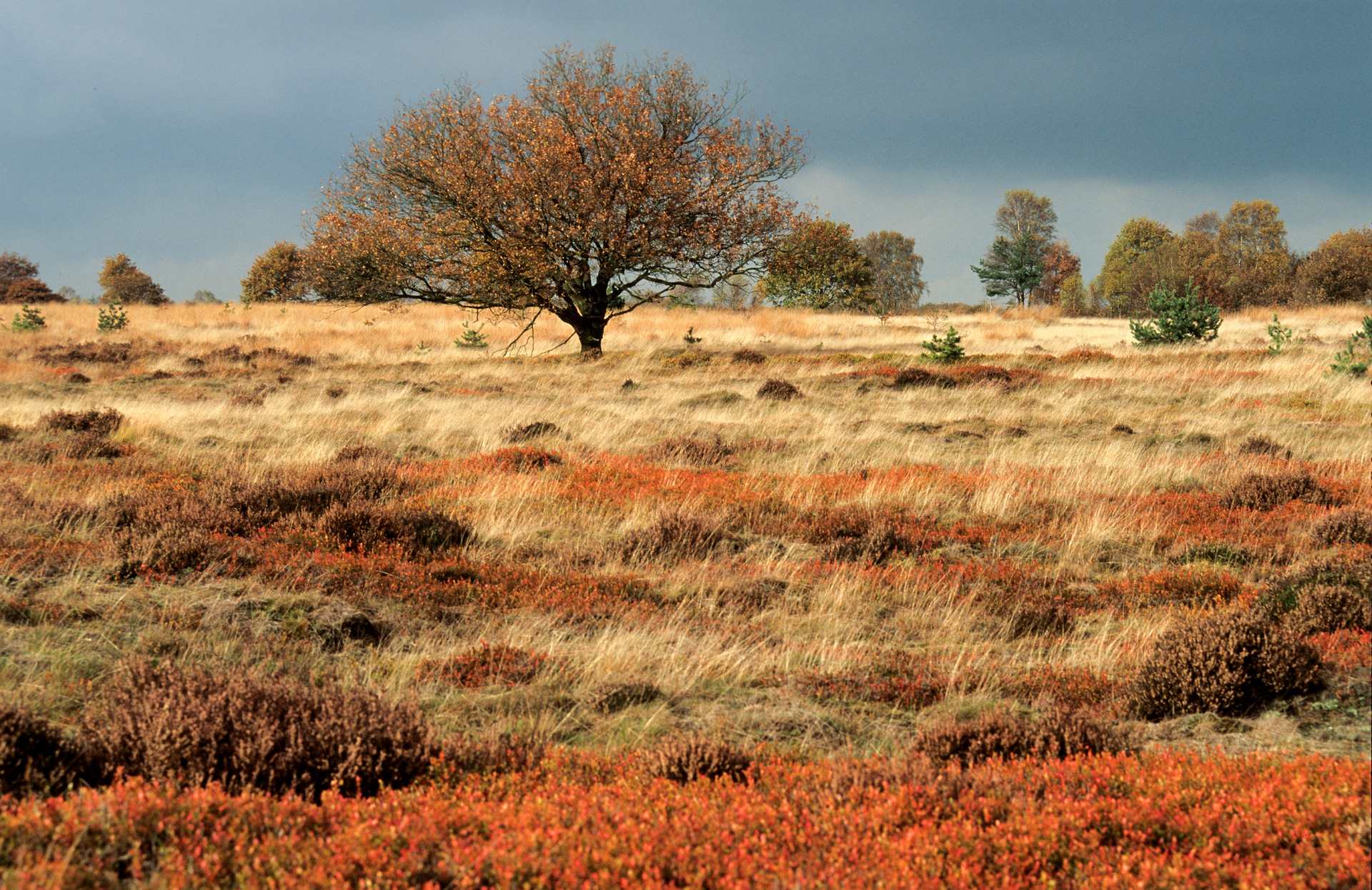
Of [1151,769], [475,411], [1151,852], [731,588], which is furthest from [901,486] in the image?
[475,411]

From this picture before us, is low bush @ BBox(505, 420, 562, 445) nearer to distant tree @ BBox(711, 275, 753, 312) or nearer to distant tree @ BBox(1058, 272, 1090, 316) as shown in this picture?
distant tree @ BBox(711, 275, 753, 312)

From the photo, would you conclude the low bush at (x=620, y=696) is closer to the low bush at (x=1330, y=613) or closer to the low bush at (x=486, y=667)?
the low bush at (x=486, y=667)

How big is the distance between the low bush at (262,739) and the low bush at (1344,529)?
7806mm

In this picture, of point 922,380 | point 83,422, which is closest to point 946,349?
point 922,380

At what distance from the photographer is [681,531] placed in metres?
7.61

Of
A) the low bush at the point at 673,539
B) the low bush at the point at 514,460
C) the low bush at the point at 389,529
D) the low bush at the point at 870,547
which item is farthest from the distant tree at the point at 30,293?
the low bush at the point at 870,547

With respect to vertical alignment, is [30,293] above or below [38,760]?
above

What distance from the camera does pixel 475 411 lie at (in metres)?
15.4

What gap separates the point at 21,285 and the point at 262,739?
6294 cm

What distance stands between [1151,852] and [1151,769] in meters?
0.76

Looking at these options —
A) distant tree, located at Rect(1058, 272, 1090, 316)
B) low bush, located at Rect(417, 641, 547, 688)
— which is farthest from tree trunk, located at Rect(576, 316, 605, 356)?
distant tree, located at Rect(1058, 272, 1090, 316)

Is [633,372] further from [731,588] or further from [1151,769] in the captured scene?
[1151,769]

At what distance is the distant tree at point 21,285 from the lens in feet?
161

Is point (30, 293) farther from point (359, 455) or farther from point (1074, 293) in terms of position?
Answer: point (1074, 293)
